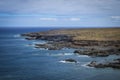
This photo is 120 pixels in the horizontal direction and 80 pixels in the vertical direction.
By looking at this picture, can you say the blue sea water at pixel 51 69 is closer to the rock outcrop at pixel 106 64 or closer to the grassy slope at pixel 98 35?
the rock outcrop at pixel 106 64

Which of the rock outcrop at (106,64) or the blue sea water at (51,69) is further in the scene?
the rock outcrop at (106,64)

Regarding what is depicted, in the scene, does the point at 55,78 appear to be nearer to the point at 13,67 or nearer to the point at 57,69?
the point at 57,69

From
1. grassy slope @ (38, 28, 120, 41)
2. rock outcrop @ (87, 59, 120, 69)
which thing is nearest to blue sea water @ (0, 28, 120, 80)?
rock outcrop @ (87, 59, 120, 69)

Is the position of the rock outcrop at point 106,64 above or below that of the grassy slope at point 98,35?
below

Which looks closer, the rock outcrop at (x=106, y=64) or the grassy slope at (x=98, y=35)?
the rock outcrop at (x=106, y=64)

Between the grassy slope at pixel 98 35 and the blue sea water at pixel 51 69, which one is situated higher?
the grassy slope at pixel 98 35

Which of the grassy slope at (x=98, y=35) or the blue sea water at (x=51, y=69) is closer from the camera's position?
the blue sea water at (x=51, y=69)

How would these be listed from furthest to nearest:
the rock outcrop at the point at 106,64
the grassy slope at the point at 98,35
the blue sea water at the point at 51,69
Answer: the grassy slope at the point at 98,35 < the rock outcrop at the point at 106,64 < the blue sea water at the point at 51,69

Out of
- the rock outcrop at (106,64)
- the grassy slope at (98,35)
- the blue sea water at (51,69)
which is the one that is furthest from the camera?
the grassy slope at (98,35)

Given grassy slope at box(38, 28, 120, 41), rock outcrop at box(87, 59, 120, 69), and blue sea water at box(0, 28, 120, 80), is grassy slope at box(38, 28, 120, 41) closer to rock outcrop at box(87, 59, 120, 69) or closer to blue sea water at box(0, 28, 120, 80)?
blue sea water at box(0, 28, 120, 80)

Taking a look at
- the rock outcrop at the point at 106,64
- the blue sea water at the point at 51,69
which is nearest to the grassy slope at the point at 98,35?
the blue sea water at the point at 51,69

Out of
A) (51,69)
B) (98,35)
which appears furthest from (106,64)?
(98,35)

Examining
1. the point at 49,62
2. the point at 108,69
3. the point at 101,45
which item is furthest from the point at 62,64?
the point at 101,45
